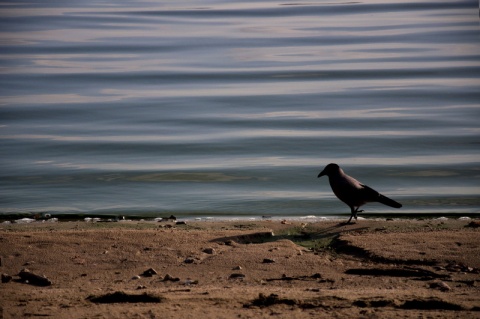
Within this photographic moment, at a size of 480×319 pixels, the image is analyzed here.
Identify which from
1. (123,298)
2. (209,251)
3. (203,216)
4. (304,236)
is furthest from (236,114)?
(123,298)

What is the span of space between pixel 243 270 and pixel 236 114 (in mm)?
6999

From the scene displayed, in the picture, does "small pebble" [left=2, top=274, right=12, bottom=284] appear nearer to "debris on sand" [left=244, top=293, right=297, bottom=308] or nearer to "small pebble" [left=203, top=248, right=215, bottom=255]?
"small pebble" [left=203, top=248, right=215, bottom=255]

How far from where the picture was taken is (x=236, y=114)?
12039 millimetres

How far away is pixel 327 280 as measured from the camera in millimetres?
4934

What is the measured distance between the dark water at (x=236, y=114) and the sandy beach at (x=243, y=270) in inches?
77.4

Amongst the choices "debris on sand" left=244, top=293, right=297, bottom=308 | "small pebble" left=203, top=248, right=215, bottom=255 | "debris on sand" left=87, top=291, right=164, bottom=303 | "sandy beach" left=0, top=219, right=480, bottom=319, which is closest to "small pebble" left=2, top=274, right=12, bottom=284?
"sandy beach" left=0, top=219, right=480, bottom=319

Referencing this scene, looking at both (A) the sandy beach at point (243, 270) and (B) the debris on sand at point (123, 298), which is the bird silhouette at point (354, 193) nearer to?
(A) the sandy beach at point (243, 270)

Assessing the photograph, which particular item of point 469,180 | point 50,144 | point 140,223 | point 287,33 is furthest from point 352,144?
point 287,33

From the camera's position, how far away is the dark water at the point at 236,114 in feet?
29.6

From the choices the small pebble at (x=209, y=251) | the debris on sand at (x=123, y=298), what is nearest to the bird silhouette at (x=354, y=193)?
the small pebble at (x=209, y=251)

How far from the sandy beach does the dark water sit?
1967mm

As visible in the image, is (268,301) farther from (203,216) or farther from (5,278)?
(203,216)

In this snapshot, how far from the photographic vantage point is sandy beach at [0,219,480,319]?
4301mm

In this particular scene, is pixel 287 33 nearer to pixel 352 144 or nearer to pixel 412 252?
pixel 352 144
